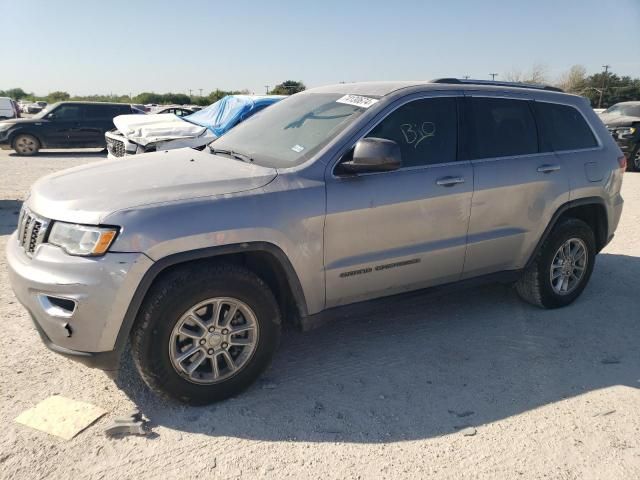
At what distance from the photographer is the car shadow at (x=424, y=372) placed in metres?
2.94

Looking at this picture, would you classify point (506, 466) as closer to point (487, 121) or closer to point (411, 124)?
point (411, 124)

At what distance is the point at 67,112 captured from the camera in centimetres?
1566

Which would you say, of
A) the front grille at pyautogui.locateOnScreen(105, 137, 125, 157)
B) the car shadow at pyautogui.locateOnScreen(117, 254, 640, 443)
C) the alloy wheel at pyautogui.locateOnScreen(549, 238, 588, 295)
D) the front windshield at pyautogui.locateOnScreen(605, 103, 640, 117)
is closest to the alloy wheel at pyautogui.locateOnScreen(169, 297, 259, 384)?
the car shadow at pyautogui.locateOnScreen(117, 254, 640, 443)

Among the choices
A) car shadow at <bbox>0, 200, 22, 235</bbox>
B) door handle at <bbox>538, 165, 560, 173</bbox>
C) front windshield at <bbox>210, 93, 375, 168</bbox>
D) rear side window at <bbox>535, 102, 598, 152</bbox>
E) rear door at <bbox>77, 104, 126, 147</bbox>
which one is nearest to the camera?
front windshield at <bbox>210, 93, 375, 168</bbox>

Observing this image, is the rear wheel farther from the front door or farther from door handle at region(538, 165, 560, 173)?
door handle at region(538, 165, 560, 173)

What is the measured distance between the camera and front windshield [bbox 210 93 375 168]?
11.0 ft

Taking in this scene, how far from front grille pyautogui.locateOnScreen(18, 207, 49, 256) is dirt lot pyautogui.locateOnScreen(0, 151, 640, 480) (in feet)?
2.96

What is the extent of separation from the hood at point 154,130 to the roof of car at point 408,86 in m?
3.91

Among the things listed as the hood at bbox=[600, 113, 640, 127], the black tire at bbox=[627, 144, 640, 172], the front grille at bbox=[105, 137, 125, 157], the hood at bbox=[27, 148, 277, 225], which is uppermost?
the hood at bbox=[27, 148, 277, 225]

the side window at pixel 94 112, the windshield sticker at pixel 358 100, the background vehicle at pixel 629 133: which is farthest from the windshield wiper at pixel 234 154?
the side window at pixel 94 112

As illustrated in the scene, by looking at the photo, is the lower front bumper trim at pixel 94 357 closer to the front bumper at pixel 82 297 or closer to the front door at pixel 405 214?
the front bumper at pixel 82 297

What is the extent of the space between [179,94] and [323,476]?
8152 cm

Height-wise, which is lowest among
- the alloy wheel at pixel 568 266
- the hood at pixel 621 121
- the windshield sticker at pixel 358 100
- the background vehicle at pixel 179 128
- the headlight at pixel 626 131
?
the headlight at pixel 626 131

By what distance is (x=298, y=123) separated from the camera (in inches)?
148
